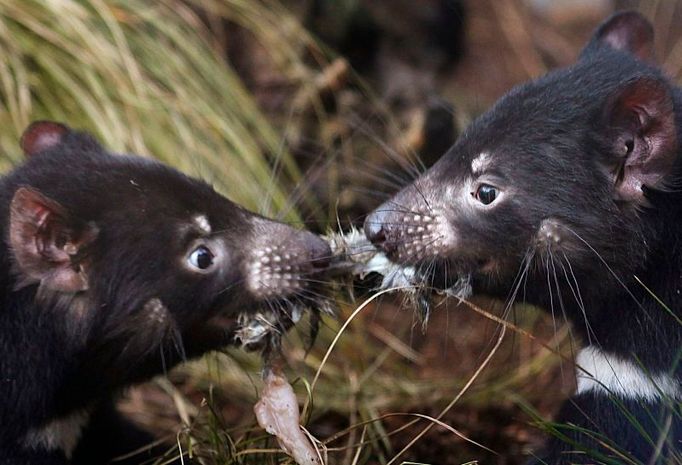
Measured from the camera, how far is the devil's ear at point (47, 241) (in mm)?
2523

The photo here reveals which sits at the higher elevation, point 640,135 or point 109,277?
point 640,135

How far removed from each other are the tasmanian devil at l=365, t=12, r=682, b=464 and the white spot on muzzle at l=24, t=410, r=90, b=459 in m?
0.92

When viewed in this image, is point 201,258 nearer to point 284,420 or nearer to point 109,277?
point 109,277

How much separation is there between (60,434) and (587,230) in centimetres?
143

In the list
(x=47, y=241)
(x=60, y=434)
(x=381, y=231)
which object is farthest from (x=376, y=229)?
(x=60, y=434)

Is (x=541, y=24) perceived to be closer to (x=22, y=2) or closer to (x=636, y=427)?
(x=22, y=2)

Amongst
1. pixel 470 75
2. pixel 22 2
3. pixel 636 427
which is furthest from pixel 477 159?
pixel 470 75

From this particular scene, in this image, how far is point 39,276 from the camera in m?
2.61

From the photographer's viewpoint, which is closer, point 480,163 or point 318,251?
point 480,163

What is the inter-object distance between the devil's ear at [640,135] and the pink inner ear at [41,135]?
147 centimetres

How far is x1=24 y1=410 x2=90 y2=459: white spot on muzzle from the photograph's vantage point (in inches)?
108

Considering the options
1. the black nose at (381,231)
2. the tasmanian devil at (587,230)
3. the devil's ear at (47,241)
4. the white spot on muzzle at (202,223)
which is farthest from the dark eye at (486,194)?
the devil's ear at (47,241)

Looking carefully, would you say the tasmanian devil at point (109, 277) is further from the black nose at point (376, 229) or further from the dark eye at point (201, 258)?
the black nose at point (376, 229)

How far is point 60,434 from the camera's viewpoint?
281cm
